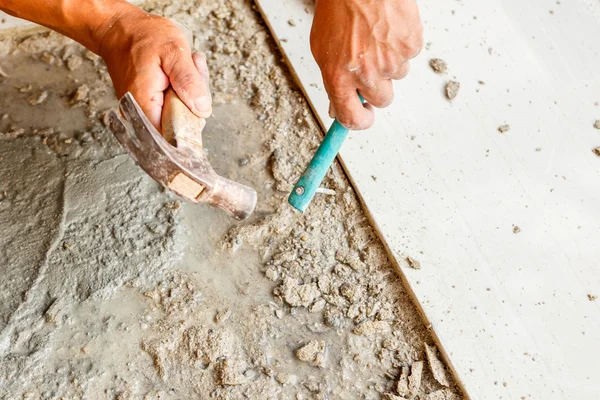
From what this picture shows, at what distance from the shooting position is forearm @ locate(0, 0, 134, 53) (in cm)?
177

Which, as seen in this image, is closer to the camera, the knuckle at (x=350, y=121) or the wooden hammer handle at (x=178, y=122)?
the wooden hammer handle at (x=178, y=122)

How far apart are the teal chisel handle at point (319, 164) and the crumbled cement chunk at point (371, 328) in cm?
40

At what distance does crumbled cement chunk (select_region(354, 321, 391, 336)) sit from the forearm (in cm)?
111

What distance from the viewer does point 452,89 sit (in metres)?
2.19

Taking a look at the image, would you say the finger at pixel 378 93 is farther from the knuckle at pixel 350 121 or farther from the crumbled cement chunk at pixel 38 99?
the crumbled cement chunk at pixel 38 99

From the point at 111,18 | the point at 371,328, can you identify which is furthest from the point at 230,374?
the point at 111,18

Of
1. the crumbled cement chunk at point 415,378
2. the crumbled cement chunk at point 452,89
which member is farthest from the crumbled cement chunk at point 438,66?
the crumbled cement chunk at point 415,378

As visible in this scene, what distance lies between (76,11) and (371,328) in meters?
1.24

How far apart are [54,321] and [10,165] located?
1.77 ft

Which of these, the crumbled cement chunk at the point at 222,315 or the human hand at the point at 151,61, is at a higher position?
the human hand at the point at 151,61

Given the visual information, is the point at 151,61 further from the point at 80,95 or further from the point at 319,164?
the point at 80,95

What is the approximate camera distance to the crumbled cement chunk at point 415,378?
71.9 inches

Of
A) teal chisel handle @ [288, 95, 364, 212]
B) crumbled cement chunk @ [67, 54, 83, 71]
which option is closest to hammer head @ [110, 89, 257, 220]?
teal chisel handle @ [288, 95, 364, 212]

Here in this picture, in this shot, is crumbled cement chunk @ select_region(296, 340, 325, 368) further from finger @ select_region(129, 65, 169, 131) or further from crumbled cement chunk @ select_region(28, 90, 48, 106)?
crumbled cement chunk @ select_region(28, 90, 48, 106)
